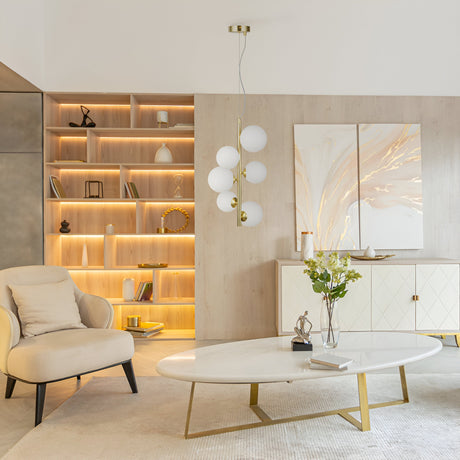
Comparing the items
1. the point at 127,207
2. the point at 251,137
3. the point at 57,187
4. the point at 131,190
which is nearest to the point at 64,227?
the point at 57,187

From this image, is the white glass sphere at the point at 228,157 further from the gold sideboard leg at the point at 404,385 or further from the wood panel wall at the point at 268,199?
the wood panel wall at the point at 268,199

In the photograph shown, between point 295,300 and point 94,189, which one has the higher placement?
point 94,189

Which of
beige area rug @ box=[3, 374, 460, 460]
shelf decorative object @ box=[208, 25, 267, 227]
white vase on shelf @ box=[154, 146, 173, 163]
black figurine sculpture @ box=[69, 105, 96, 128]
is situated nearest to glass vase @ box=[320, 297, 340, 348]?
beige area rug @ box=[3, 374, 460, 460]

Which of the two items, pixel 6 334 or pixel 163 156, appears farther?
pixel 163 156

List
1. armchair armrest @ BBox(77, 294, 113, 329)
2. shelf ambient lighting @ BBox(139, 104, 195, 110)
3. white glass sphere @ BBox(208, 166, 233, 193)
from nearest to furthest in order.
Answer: white glass sphere @ BBox(208, 166, 233, 193), armchair armrest @ BBox(77, 294, 113, 329), shelf ambient lighting @ BBox(139, 104, 195, 110)

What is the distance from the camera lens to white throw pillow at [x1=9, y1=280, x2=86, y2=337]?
292 centimetres

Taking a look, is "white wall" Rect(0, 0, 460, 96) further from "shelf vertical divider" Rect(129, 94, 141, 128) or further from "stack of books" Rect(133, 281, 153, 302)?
"stack of books" Rect(133, 281, 153, 302)

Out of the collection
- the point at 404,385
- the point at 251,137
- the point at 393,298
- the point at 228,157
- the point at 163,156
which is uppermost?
the point at 163,156

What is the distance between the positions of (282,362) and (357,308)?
2.03 meters

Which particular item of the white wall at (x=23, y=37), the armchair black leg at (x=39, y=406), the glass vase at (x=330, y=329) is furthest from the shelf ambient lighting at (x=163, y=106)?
the armchair black leg at (x=39, y=406)

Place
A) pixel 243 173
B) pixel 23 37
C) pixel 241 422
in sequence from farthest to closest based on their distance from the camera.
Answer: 1. pixel 23 37
2. pixel 243 173
3. pixel 241 422

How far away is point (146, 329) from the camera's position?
4398 millimetres

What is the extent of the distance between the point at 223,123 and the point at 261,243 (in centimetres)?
129

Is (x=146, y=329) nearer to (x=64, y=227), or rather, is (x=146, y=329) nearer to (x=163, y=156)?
(x=64, y=227)
